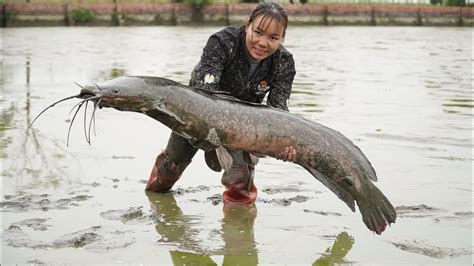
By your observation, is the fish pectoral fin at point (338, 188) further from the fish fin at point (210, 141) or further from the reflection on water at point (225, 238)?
the fish fin at point (210, 141)

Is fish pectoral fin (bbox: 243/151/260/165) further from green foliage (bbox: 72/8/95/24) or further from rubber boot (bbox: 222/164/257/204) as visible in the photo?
green foliage (bbox: 72/8/95/24)

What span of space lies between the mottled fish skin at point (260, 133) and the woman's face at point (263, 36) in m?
0.49

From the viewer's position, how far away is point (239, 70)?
4727 mm

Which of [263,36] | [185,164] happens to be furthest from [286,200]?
[263,36]

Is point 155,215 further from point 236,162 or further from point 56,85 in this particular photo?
point 56,85

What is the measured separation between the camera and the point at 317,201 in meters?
5.04

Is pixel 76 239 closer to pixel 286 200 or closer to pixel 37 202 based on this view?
pixel 37 202

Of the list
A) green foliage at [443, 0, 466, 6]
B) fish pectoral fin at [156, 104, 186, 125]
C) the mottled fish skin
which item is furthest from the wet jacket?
green foliage at [443, 0, 466, 6]

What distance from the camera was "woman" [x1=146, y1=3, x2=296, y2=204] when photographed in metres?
4.37

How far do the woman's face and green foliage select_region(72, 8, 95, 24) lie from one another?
78.2ft

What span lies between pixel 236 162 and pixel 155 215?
2.06 feet

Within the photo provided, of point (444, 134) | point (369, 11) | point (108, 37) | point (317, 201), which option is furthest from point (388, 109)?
point (369, 11)

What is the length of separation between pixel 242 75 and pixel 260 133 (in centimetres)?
81

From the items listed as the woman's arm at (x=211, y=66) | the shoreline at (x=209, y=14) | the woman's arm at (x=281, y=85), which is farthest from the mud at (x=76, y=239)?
the shoreline at (x=209, y=14)
